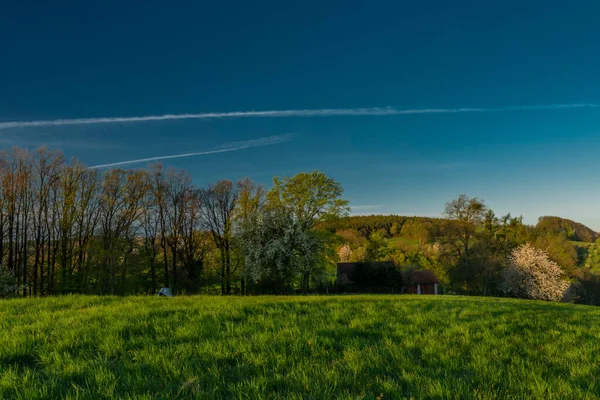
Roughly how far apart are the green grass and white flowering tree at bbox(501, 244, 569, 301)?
168ft

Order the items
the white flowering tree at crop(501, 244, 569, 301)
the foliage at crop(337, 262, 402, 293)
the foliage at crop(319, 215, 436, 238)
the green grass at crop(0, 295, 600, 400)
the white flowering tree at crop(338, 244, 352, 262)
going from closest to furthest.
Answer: the green grass at crop(0, 295, 600, 400), the foliage at crop(337, 262, 402, 293), the white flowering tree at crop(501, 244, 569, 301), the white flowering tree at crop(338, 244, 352, 262), the foliage at crop(319, 215, 436, 238)

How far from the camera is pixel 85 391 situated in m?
3.78

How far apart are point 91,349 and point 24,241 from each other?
3813 centimetres

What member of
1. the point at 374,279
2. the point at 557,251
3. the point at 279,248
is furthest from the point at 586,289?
the point at 279,248

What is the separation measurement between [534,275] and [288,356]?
194 feet

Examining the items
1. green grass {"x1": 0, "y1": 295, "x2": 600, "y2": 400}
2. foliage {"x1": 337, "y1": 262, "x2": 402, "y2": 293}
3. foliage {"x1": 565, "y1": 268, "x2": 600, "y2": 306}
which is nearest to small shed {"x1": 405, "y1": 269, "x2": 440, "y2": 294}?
foliage {"x1": 337, "y1": 262, "x2": 402, "y2": 293}

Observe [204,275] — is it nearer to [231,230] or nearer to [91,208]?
[231,230]

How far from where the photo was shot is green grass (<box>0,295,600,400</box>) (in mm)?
3834

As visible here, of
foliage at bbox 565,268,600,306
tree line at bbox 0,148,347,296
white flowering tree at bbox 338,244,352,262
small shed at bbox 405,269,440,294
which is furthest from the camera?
white flowering tree at bbox 338,244,352,262

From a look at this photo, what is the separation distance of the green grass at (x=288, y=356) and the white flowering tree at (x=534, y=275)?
168 feet

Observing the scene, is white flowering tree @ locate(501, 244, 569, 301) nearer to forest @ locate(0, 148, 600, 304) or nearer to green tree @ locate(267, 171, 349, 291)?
forest @ locate(0, 148, 600, 304)

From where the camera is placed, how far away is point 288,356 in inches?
192

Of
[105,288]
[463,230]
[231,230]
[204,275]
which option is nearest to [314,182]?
[231,230]

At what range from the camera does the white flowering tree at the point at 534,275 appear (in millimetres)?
50781
